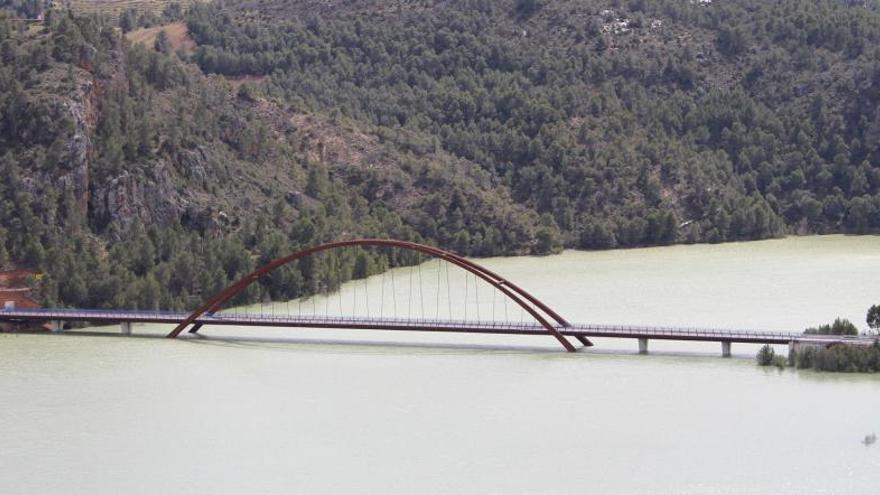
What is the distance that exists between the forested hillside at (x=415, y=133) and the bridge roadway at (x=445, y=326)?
3854mm

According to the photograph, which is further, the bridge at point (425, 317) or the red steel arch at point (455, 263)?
the red steel arch at point (455, 263)

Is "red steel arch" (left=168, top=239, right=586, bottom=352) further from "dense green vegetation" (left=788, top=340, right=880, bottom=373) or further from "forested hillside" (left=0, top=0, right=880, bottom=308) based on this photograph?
"dense green vegetation" (left=788, top=340, right=880, bottom=373)

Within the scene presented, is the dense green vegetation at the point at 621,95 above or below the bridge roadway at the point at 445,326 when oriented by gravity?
above

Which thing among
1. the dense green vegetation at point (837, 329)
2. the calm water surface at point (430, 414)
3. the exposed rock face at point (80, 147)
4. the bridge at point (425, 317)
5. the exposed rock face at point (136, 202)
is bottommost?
the calm water surface at point (430, 414)

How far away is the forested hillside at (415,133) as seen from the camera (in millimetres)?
72938

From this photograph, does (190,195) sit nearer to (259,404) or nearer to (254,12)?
(259,404)

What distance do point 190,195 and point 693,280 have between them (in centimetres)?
2179

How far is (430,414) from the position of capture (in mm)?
44812

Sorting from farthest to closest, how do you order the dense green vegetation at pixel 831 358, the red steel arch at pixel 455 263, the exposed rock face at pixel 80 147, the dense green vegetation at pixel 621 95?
the dense green vegetation at pixel 621 95, the exposed rock face at pixel 80 147, the red steel arch at pixel 455 263, the dense green vegetation at pixel 831 358

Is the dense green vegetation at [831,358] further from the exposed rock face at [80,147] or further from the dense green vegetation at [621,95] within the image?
the dense green vegetation at [621,95]

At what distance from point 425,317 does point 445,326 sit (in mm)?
7904

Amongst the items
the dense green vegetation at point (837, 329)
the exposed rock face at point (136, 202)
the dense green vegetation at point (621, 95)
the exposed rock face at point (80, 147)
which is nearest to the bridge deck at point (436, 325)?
the dense green vegetation at point (837, 329)

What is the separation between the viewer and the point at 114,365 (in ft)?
172

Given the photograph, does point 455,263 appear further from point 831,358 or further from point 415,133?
point 415,133
